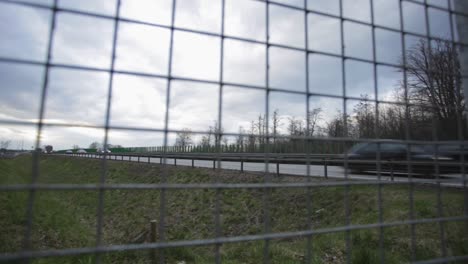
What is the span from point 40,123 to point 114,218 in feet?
31.3

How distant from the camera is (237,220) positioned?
28.1 feet

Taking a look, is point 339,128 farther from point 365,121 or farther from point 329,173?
point 329,173

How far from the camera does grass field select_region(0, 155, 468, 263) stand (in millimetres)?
4902

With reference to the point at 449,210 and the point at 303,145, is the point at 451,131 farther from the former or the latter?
the point at 449,210

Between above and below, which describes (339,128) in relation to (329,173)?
above

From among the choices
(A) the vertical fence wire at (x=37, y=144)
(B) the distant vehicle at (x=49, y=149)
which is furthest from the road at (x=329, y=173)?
(A) the vertical fence wire at (x=37, y=144)

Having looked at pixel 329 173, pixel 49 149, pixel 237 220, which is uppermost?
pixel 49 149

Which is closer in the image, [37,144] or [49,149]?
[37,144]

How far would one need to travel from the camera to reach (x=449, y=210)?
532 centimetres

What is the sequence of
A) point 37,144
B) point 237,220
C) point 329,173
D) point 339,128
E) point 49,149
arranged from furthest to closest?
1. point 329,173
2. point 237,220
3. point 339,128
4. point 49,149
5. point 37,144

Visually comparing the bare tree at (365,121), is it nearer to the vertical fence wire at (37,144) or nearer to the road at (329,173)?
the road at (329,173)

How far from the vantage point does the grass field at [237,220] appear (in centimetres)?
490

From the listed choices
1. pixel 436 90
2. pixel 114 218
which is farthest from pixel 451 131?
pixel 114 218

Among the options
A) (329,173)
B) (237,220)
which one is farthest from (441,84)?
(329,173)
